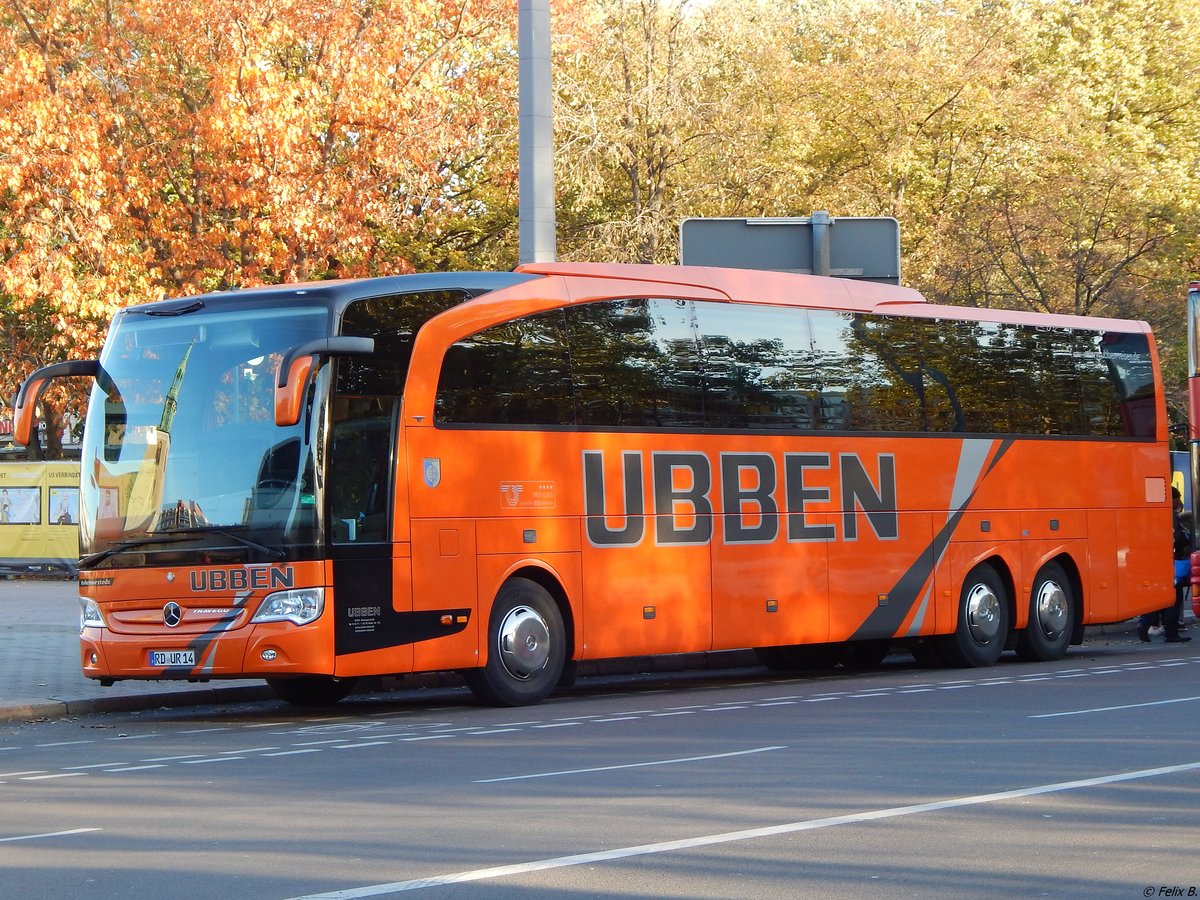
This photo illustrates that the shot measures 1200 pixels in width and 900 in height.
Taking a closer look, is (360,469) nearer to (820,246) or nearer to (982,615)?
(820,246)

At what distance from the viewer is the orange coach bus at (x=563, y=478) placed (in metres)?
14.2

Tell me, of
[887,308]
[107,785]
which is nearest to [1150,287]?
[887,308]

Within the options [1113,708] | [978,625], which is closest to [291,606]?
[1113,708]

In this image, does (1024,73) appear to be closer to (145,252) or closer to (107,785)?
(145,252)

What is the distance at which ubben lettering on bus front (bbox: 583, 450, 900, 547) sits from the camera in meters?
16.3

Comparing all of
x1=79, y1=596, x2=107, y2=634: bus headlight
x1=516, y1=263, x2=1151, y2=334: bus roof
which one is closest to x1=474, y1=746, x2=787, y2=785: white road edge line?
x1=79, y1=596, x2=107, y2=634: bus headlight

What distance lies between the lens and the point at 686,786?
9.79 metres

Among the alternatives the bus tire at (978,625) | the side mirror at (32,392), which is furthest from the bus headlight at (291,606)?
the bus tire at (978,625)

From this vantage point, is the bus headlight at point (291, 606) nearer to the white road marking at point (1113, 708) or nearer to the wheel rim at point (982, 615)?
the white road marking at point (1113, 708)

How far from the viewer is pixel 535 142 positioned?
57.3 ft

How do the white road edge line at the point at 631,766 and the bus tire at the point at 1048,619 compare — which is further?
the bus tire at the point at 1048,619

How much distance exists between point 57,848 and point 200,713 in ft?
26.0

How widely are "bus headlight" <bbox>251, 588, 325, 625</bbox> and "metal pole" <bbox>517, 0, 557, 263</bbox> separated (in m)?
4.71

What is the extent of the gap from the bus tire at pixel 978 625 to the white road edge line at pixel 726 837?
9408 millimetres
